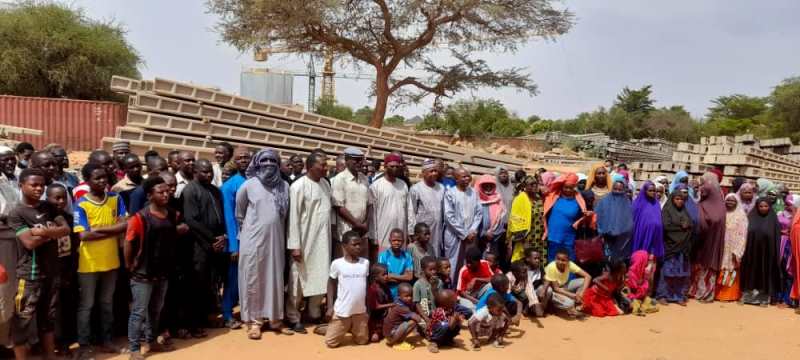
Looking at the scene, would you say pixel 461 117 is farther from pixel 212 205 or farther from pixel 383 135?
pixel 212 205

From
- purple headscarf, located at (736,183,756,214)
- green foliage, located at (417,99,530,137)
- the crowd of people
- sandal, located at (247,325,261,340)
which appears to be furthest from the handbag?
green foliage, located at (417,99,530,137)

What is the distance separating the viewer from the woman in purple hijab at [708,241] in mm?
6578

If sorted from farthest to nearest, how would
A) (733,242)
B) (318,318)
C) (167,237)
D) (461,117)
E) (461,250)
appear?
(461,117), (733,242), (461,250), (318,318), (167,237)

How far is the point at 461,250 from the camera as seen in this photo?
573 cm

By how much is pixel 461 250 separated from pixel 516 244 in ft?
2.15

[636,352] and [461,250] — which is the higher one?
[461,250]

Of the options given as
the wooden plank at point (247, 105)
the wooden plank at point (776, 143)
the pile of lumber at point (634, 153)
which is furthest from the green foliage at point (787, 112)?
the wooden plank at point (247, 105)

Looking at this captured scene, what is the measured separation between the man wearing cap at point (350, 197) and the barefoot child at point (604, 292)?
8.09 feet

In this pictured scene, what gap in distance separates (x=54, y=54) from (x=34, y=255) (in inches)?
822

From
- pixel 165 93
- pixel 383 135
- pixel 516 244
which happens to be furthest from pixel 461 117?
pixel 516 244

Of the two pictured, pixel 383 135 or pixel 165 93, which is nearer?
pixel 165 93

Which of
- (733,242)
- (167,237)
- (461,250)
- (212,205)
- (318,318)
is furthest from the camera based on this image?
(733,242)

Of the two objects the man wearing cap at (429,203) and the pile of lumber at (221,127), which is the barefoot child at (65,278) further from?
the pile of lumber at (221,127)

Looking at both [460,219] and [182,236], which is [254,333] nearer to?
[182,236]
